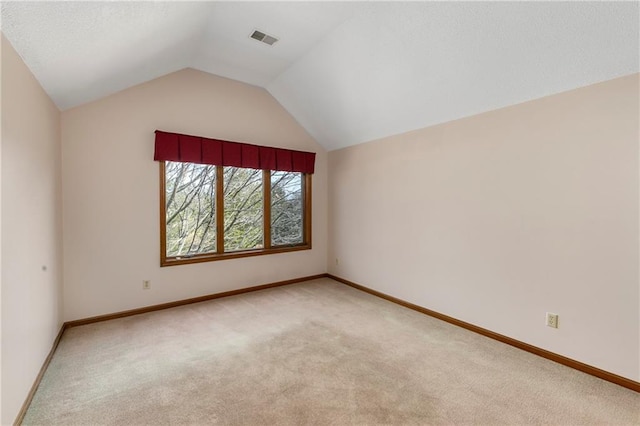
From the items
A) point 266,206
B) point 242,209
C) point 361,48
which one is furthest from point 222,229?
point 361,48

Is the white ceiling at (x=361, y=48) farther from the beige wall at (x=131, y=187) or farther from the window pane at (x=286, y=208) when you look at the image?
the window pane at (x=286, y=208)

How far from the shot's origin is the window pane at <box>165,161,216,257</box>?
3670mm

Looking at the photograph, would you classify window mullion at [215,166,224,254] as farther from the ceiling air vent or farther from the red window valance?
the ceiling air vent

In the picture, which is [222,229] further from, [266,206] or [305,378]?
[305,378]

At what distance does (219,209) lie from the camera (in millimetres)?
3979

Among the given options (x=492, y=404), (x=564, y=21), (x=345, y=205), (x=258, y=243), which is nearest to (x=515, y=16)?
(x=564, y=21)

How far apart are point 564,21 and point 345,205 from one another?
10.5 feet

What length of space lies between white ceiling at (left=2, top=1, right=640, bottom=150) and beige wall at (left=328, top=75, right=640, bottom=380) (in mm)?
249

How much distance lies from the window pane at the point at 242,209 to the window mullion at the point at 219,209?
0.19ft

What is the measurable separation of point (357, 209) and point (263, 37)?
256cm

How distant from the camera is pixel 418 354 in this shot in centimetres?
251

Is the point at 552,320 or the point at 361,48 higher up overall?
the point at 361,48

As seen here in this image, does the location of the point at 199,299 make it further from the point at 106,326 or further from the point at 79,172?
the point at 79,172

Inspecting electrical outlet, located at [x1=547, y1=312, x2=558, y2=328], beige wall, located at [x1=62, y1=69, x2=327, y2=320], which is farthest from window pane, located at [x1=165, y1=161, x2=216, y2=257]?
electrical outlet, located at [x1=547, y1=312, x2=558, y2=328]
